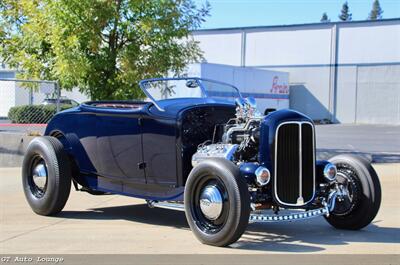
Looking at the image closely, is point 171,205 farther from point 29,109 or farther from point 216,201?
point 29,109

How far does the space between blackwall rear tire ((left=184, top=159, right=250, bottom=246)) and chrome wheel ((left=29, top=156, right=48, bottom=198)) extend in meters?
2.54

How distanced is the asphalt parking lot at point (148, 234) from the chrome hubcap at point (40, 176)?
1.39ft

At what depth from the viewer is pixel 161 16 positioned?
470 inches

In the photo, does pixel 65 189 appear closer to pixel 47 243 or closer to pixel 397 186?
pixel 47 243

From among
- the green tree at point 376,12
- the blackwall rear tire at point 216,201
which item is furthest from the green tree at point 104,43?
the green tree at point 376,12

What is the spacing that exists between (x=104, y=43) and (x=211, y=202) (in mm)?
7285

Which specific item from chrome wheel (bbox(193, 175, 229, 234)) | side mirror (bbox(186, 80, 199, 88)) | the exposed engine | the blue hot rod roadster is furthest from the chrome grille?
side mirror (bbox(186, 80, 199, 88))

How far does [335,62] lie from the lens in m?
Answer: 42.8

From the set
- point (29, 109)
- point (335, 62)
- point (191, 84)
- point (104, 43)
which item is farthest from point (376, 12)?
point (191, 84)

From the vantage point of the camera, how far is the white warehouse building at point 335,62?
41.2 meters

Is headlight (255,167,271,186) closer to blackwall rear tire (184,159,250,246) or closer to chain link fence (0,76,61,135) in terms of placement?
blackwall rear tire (184,159,250,246)

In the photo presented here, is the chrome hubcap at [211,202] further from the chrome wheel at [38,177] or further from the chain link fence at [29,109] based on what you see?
the chain link fence at [29,109]

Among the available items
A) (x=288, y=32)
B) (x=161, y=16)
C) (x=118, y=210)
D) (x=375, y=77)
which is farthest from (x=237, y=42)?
(x=118, y=210)

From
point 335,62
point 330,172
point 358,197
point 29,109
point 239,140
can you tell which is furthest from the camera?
point 335,62
